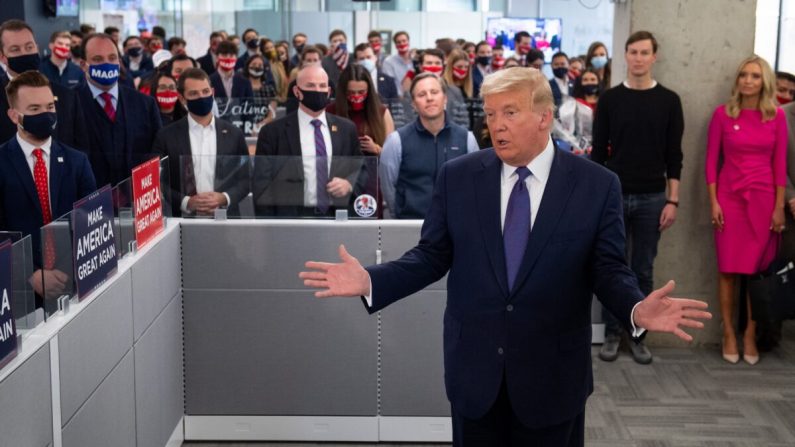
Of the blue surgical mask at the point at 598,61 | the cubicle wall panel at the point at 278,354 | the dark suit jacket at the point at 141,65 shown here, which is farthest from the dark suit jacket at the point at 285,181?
the dark suit jacket at the point at 141,65

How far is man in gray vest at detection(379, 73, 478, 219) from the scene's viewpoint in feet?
16.4

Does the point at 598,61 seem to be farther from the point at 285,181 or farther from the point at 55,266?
the point at 55,266

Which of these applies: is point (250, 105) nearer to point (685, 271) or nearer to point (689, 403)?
point (685, 271)

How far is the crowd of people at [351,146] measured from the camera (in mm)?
4250

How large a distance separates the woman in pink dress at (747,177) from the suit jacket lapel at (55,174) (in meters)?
3.64

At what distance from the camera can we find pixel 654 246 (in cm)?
594

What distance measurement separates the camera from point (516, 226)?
2887mm

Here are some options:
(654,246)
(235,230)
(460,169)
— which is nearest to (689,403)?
(654,246)

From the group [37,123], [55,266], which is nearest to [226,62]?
[37,123]

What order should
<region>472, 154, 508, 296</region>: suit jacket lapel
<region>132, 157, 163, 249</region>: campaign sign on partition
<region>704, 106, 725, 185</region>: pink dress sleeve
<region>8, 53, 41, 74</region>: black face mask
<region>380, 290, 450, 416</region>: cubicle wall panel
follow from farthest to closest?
<region>704, 106, 725, 185</region>: pink dress sleeve
<region>8, 53, 41, 74</region>: black face mask
<region>380, 290, 450, 416</region>: cubicle wall panel
<region>132, 157, 163, 249</region>: campaign sign on partition
<region>472, 154, 508, 296</region>: suit jacket lapel

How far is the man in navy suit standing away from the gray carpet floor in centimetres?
204

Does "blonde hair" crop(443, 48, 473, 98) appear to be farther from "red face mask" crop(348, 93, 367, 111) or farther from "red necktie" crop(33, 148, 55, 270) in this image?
"red necktie" crop(33, 148, 55, 270)

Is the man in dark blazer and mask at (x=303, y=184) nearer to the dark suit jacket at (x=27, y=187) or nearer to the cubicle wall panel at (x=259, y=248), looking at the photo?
the cubicle wall panel at (x=259, y=248)

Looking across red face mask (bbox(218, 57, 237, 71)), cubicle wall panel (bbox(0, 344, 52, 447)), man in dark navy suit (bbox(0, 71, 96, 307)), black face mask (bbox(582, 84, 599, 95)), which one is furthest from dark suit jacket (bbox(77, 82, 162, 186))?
red face mask (bbox(218, 57, 237, 71))
